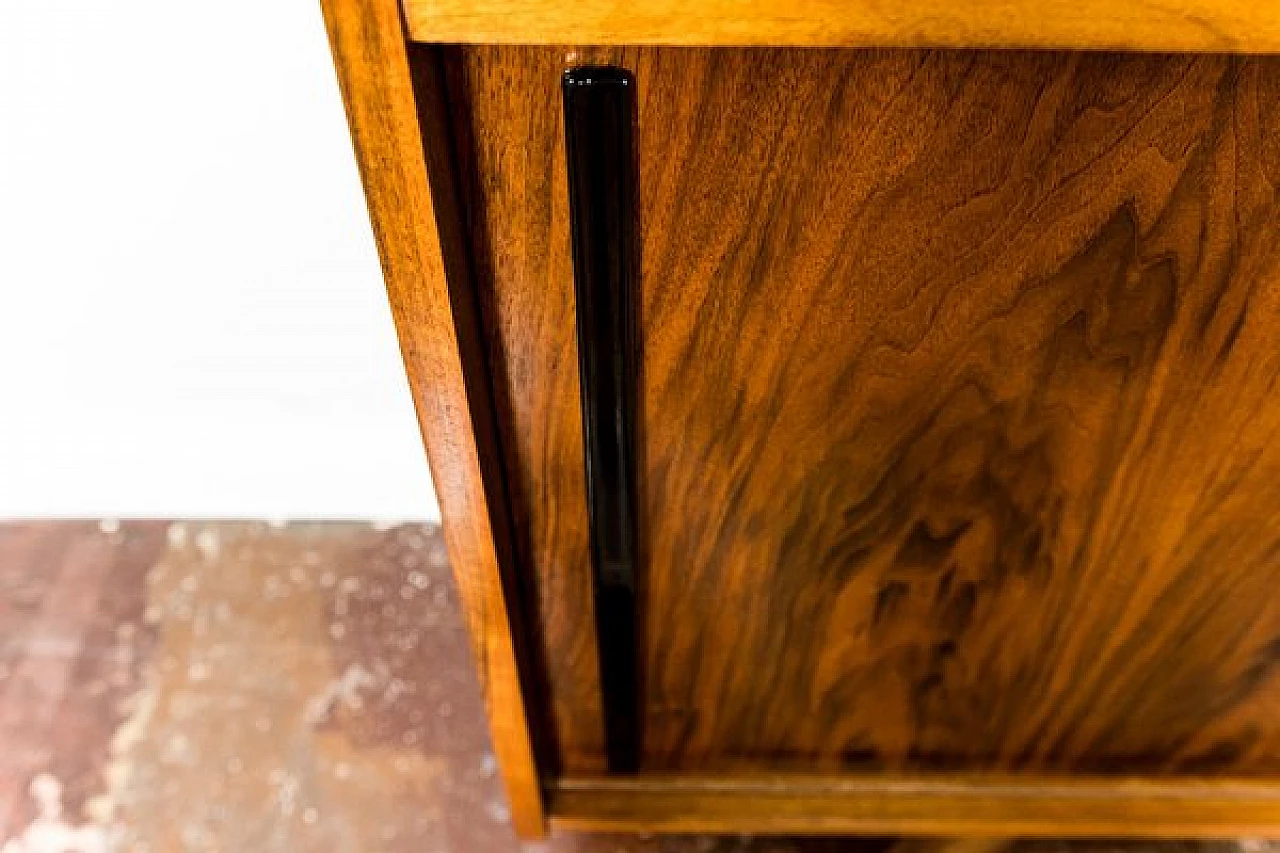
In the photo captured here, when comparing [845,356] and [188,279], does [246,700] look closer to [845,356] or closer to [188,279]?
[188,279]

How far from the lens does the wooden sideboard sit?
1.20 ft

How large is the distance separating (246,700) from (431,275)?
2.24 feet

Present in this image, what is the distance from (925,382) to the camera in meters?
0.48

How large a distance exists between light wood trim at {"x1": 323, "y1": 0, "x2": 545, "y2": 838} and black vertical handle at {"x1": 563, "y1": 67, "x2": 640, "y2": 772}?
0.05m

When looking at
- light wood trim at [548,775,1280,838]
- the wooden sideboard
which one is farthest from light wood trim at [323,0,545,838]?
light wood trim at [548,775,1280,838]

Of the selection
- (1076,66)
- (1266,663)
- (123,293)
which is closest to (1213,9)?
(1076,66)

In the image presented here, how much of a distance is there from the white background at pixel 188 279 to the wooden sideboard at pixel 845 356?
0.30 m

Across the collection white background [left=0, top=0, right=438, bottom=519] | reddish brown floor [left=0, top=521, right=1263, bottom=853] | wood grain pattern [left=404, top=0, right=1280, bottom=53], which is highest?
wood grain pattern [left=404, top=0, right=1280, bottom=53]

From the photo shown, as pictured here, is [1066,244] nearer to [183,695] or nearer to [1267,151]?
[1267,151]

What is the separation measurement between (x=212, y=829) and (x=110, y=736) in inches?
5.6

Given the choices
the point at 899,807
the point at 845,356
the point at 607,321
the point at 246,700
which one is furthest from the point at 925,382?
the point at 246,700

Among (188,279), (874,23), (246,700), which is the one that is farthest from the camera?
(246,700)

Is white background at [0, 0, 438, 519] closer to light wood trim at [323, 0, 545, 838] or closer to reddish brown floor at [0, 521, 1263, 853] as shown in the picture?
reddish brown floor at [0, 521, 1263, 853]

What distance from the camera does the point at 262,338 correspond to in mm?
843
